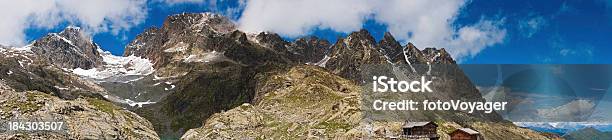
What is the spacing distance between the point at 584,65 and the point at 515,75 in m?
9.10

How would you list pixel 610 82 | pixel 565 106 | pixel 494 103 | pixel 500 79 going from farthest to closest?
pixel 565 106 < pixel 500 79 < pixel 610 82 < pixel 494 103

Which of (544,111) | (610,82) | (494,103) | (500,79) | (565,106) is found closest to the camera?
(494,103)

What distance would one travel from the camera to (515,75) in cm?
9125

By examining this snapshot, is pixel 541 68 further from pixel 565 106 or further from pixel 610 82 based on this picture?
pixel 565 106

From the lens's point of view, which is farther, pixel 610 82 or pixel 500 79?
pixel 500 79

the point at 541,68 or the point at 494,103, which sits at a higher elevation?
the point at 541,68

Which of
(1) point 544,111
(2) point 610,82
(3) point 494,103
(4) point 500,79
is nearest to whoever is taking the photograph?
(3) point 494,103

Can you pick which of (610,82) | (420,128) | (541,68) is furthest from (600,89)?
(420,128)

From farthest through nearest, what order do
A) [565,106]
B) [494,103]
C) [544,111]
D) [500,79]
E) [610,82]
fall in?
1. [544,111]
2. [565,106]
3. [500,79]
4. [610,82]
5. [494,103]

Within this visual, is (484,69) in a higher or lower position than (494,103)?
higher

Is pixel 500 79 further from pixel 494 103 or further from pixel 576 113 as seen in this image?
pixel 576 113

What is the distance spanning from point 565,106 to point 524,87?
13.1 metres

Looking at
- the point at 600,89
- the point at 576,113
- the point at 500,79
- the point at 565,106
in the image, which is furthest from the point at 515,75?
the point at 576,113

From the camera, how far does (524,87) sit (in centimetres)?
9919
